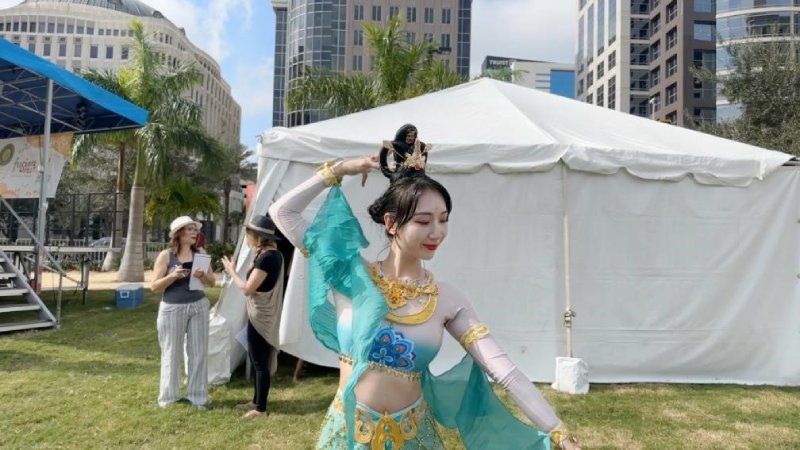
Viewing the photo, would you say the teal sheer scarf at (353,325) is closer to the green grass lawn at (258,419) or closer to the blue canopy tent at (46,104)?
the green grass lawn at (258,419)

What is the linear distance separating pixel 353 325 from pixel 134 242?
574 inches

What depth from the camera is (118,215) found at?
1648 centimetres

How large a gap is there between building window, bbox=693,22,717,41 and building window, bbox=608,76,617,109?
1137 cm

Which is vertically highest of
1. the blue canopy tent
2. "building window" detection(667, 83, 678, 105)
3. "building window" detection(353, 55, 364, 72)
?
"building window" detection(353, 55, 364, 72)

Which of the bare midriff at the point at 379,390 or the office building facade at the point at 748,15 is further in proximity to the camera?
the office building facade at the point at 748,15

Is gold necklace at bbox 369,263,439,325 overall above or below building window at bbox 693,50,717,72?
below

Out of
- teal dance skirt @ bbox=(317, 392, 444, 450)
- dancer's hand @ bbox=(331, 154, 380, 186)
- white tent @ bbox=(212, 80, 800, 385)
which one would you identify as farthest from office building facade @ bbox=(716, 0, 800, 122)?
teal dance skirt @ bbox=(317, 392, 444, 450)

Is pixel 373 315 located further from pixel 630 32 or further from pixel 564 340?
pixel 630 32

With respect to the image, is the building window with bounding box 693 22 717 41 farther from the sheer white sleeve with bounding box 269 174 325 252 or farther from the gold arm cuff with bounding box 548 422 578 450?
the gold arm cuff with bounding box 548 422 578 450

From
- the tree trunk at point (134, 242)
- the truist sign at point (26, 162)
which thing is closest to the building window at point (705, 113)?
the tree trunk at point (134, 242)

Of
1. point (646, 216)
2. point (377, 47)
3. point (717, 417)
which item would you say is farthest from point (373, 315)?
point (377, 47)

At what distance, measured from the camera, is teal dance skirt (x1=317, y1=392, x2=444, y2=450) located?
1.68 metres

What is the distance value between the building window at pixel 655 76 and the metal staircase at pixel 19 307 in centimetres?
5114

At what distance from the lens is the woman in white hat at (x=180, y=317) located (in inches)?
171
